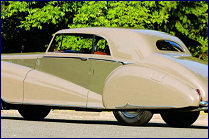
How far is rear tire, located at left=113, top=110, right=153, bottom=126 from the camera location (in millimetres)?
10573

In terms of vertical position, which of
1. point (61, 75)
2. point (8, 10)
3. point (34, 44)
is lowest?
point (34, 44)

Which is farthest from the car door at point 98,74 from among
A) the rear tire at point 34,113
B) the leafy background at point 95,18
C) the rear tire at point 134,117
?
the leafy background at point 95,18

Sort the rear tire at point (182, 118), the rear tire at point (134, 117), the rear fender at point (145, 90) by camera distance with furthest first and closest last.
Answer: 1. the rear tire at point (182, 118)
2. the rear tire at point (134, 117)
3. the rear fender at point (145, 90)

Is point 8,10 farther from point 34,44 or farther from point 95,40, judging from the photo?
point 95,40

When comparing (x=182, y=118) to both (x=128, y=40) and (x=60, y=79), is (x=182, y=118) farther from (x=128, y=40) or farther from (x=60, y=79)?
(x=60, y=79)

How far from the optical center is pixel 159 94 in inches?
402

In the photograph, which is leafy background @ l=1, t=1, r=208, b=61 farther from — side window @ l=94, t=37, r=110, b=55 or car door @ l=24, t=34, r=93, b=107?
car door @ l=24, t=34, r=93, b=107

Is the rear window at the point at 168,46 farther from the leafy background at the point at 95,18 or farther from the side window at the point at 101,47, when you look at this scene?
the leafy background at the point at 95,18

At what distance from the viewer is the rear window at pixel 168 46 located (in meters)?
11.6

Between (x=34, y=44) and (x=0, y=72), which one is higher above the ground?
(x=0, y=72)

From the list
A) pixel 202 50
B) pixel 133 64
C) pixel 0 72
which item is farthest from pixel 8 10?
pixel 133 64

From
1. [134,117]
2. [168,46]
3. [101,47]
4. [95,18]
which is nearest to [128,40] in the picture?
[101,47]

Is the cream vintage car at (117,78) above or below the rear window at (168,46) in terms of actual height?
below

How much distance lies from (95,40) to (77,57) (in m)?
0.48
